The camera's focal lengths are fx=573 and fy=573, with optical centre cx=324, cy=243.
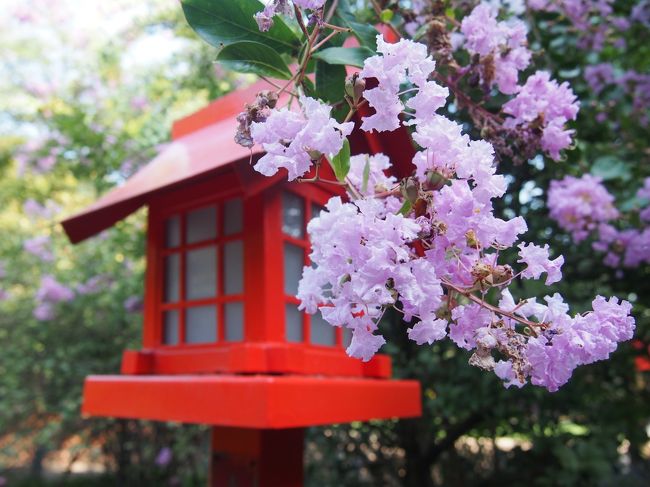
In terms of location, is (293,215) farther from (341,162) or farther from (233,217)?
(341,162)

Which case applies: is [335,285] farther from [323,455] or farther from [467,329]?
[323,455]

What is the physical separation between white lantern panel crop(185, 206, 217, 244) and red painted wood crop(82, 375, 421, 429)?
0.42 metres

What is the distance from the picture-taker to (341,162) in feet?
1.88

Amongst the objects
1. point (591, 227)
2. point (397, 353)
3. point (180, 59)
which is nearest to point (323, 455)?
point (397, 353)

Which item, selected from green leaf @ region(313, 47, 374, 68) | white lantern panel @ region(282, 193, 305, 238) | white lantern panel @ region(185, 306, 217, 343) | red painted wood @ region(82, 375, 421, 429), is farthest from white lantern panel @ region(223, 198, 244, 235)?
green leaf @ region(313, 47, 374, 68)

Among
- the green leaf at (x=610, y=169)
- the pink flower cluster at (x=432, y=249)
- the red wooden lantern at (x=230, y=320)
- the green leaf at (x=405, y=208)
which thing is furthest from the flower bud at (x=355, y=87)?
the green leaf at (x=610, y=169)

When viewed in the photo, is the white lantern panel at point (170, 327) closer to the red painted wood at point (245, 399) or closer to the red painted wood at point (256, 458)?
the red painted wood at point (245, 399)

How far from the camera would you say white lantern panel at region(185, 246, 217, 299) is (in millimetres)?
1600

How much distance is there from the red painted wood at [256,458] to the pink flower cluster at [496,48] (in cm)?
110

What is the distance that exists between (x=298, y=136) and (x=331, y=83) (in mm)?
231

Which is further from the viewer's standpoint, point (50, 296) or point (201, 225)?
point (50, 296)

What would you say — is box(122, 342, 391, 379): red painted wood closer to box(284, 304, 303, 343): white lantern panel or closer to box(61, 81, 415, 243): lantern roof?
box(284, 304, 303, 343): white lantern panel

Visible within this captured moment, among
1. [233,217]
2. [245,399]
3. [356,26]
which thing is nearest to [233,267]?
[233,217]

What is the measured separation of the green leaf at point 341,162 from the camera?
1.86 feet
